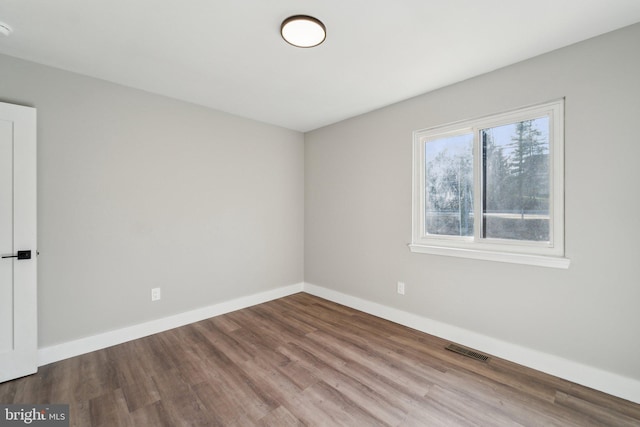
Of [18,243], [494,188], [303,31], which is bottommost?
[18,243]

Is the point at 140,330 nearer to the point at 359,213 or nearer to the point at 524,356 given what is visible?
the point at 359,213

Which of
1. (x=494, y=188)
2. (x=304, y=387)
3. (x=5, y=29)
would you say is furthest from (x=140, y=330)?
(x=494, y=188)

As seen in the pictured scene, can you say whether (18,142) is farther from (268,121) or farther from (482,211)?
(482,211)

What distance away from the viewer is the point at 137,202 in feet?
9.30

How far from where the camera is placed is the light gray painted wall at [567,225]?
1903 millimetres

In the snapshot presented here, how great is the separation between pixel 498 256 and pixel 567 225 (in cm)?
54

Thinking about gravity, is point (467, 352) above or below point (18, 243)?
below

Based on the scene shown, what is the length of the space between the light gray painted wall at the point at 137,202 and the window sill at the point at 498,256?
2.20 m

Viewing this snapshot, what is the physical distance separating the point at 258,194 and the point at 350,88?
1.89 m

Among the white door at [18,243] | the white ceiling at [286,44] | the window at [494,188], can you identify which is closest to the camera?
the white ceiling at [286,44]

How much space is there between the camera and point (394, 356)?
8.09ft

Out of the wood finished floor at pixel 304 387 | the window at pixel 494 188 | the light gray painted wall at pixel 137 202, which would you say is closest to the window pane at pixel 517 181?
the window at pixel 494 188

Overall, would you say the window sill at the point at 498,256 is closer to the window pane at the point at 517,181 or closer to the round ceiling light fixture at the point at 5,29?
the window pane at the point at 517,181

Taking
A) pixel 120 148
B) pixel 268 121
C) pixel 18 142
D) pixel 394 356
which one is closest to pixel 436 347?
pixel 394 356
